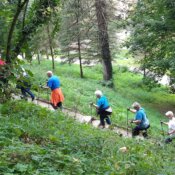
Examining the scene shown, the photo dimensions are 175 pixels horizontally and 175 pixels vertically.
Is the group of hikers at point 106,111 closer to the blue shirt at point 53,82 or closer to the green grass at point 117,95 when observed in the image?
the blue shirt at point 53,82

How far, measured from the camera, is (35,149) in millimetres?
5852

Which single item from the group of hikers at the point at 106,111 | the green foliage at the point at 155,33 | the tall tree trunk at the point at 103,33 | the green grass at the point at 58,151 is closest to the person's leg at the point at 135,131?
the group of hikers at the point at 106,111

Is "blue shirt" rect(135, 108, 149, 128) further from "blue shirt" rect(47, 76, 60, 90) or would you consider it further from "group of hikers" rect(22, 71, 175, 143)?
"blue shirt" rect(47, 76, 60, 90)

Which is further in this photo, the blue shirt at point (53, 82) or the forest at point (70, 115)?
the blue shirt at point (53, 82)

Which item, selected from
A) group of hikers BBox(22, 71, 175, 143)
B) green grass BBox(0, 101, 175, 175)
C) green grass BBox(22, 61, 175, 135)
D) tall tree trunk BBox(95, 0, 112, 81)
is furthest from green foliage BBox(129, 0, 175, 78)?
green grass BBox(0, 101, 175, 175)

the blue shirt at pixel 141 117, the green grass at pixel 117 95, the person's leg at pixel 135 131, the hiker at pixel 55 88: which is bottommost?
the green grass at pixel 117 95

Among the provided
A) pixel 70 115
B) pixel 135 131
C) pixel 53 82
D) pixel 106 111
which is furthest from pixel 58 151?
pixel 53 82

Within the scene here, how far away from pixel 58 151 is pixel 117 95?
18.0 m

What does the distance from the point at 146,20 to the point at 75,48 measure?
443 inches

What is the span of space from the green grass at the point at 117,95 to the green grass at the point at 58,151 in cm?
186

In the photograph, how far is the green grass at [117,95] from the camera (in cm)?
1778

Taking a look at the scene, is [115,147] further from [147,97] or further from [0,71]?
[147,97]

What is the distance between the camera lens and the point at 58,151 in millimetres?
6055

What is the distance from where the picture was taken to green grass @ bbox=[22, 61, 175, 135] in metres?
17.8
